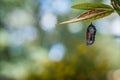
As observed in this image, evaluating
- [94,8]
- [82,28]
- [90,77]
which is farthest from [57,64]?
[82,28]

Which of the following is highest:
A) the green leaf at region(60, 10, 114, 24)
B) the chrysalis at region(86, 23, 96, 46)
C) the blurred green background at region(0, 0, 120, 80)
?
the blurred green background at region(0, 0, 120, 80)

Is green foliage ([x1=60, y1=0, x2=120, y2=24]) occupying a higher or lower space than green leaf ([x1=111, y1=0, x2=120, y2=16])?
higher

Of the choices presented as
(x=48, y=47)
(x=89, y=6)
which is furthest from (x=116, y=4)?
(x=48, y=47)

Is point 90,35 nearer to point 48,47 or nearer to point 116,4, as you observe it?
point 116,4

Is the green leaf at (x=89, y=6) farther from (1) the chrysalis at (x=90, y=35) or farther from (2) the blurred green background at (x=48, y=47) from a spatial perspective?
(2) the blurred green background at (x=48, y=47)

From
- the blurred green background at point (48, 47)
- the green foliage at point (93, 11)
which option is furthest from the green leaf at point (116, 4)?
the blurred green background at point (48, 47)

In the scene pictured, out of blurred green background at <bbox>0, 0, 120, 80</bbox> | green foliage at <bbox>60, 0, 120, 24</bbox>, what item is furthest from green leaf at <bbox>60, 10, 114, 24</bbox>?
blurred green background at <bbox>0, 0, 120, 80</bbox>

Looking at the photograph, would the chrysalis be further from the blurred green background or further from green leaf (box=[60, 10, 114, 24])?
the blurred green background

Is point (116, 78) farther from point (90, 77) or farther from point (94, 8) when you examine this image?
point (94, 8)

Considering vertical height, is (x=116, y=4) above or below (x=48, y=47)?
below
